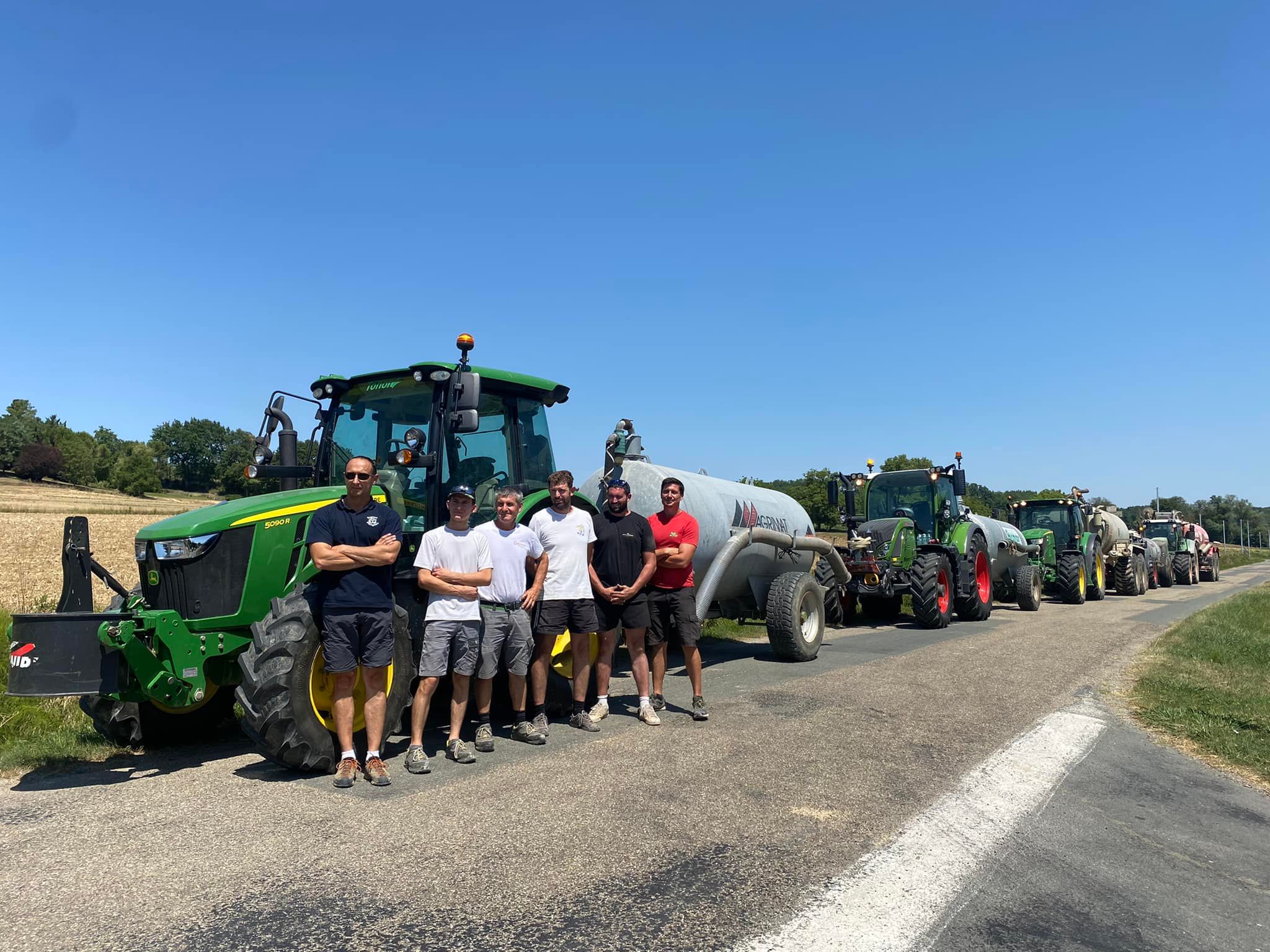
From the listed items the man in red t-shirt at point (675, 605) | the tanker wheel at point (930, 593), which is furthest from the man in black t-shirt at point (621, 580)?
the tanker wheel at point (930, 593)

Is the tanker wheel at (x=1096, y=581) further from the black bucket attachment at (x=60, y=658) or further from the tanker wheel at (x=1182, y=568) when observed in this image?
the black bucket attachment at (x=60, y=658)

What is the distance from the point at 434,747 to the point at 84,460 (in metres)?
74.2

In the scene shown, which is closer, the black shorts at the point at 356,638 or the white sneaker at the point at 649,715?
the black shorts at the point at 356,638

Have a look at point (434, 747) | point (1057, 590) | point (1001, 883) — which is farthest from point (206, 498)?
point (1001, 883)

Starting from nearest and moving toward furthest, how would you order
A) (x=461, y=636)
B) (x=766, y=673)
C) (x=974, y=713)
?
(x=461, y=636)
(x=974, y=713)
(x=766, y=673)

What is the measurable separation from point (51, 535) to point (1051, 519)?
2969 cm

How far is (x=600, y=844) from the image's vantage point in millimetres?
4059

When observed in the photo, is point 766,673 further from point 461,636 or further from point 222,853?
point 222,853

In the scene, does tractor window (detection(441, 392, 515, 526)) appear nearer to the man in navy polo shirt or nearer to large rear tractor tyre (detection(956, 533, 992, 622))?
the man in navy polo shirt

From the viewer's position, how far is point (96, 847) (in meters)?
4.02

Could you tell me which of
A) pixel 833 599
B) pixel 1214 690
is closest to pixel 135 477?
pixel 833 599

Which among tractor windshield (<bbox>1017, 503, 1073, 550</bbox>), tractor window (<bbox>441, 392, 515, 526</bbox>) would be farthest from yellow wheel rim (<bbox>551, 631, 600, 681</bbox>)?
tractor windshield (<bbox>1017, 503, 1073, 550</bbox>)

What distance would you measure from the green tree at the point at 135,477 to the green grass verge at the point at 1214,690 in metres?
67.0

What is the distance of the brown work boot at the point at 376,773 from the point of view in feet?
16.5
